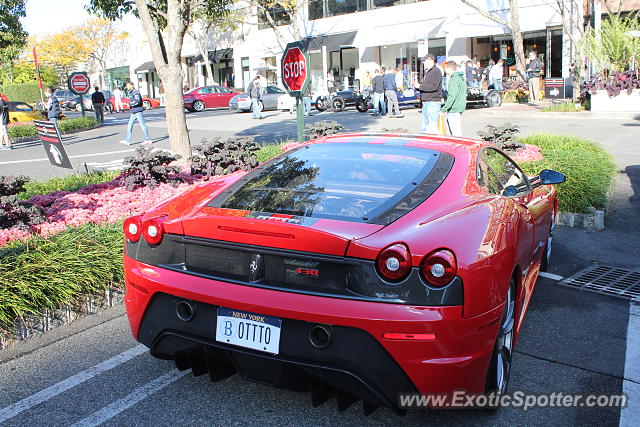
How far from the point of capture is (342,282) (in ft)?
9.37

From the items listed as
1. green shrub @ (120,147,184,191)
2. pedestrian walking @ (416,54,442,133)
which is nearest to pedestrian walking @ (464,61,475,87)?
pedestrian walking @ (416,54,442,133)

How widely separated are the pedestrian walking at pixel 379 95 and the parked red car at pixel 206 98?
1496 cm

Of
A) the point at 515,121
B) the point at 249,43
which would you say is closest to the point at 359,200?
the point at 515,121

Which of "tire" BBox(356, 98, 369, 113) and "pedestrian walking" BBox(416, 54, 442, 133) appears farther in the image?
"tire" BBox(356, 98, 369, 113)

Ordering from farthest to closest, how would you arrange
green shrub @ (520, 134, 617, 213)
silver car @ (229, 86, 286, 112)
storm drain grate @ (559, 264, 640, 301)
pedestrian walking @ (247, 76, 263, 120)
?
silver car @ (229, 86, 286, 112)
pedestrian walking @ (247, 76, 263, 120)
green shrub @ (520, 134, 617, 213)
storm drain grate @ (559, 264, 640, 301)

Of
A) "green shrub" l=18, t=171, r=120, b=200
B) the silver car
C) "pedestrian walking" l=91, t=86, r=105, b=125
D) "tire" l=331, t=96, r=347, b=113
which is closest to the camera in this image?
"green shrub" l=18, t=171, r=120, b=200

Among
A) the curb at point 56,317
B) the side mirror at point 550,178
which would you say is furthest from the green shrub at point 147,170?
the side mirror at point 550,178

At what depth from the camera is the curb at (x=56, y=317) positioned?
4426mm

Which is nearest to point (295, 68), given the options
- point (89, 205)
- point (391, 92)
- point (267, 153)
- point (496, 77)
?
point (267, 153)

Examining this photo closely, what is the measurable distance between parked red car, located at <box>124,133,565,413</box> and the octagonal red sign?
21.4 feet

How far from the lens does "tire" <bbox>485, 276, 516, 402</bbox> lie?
313 centimetres

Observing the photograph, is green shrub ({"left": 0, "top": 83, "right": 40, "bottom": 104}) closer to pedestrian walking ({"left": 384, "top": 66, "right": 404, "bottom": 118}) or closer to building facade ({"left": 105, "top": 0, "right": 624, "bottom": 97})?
building facade ({"left": 105, "top": 0, "right": 624, "bottom": 97})

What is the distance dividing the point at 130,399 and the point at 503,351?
2.12m

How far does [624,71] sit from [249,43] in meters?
34.6
